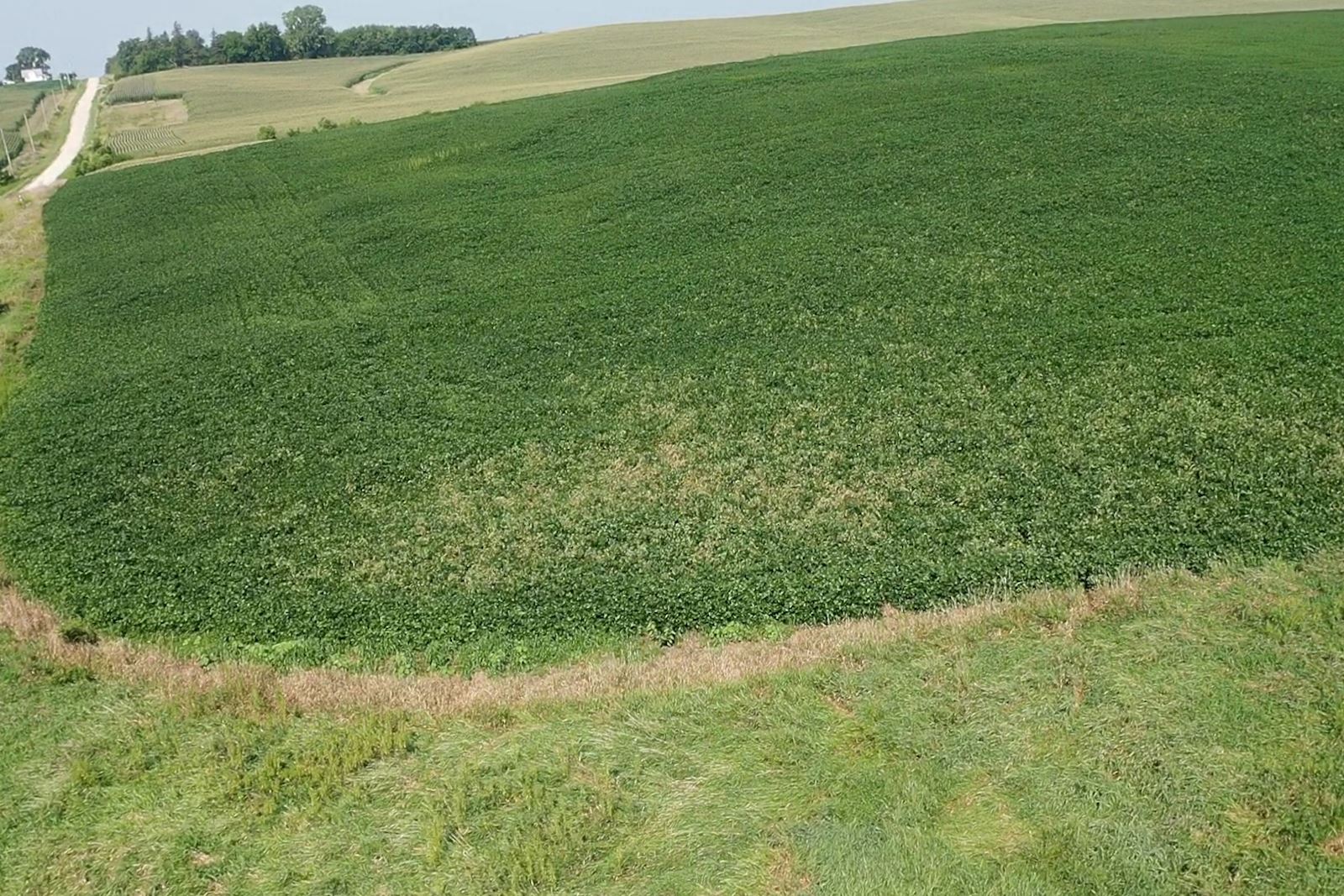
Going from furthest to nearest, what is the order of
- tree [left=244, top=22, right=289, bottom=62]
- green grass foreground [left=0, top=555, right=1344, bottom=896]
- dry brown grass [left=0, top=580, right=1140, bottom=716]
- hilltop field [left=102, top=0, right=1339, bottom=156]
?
Result: tree [left=244, top=22, right=289, bottom=62] < hilltop field [left=102, top=0, right=1339, bottom=156] < dry brown grass [left=0, top=580, right=1140, bottom=716] < green grass foreground [left=0, top=555, right=1344, bottom=896]

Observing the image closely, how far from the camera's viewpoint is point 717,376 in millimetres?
21938

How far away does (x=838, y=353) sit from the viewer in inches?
870

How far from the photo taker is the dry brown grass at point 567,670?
12.6m

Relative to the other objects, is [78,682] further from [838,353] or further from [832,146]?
[832,146]

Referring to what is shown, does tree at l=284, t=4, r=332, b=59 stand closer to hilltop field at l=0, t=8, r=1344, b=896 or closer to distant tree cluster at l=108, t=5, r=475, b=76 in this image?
distant tree cluster at l=108, t=5, r=475, b=76

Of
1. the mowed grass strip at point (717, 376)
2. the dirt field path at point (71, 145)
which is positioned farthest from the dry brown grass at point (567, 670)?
the dirt field path at point (71, 145)

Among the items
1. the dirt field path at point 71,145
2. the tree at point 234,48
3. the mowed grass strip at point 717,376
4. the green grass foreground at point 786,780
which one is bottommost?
the green grass foreground at point 786,780

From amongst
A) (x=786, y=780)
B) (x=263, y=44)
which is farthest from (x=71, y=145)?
(x=786, y=780)

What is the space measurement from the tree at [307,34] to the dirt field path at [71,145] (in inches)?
1192

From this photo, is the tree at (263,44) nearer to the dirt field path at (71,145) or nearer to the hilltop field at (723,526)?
the dirt field path at (71,145)

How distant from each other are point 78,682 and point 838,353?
16.3 m

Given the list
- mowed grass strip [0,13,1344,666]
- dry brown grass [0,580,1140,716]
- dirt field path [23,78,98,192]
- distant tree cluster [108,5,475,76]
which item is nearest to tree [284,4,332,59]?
distant tree cluster [108,5,475,76]

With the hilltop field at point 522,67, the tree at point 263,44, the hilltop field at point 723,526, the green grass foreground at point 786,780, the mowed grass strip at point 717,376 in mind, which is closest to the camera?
the green grass foreground at point 786,780

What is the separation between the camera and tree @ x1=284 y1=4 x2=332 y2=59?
5423 inches
